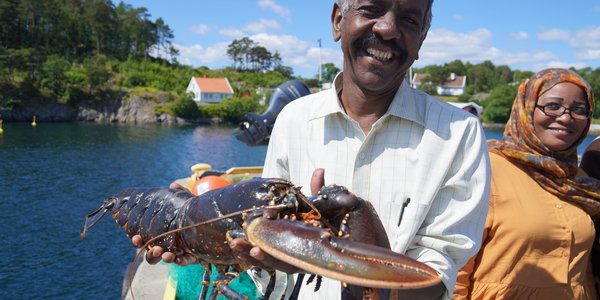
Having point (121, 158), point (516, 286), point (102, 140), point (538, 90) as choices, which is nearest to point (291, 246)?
point (516, 286)

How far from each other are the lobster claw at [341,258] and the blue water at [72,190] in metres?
13.1

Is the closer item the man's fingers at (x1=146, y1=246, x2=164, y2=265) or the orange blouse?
the man's fingers at (x1=146, y1=246, x2=164, y2=265)

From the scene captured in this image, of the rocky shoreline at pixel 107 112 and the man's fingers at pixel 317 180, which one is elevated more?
the man's fingers at pixel 317 180

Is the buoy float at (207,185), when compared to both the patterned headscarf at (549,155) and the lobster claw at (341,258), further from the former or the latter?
the lobster claw at (341,258)

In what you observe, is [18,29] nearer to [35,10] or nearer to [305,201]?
[35,10]

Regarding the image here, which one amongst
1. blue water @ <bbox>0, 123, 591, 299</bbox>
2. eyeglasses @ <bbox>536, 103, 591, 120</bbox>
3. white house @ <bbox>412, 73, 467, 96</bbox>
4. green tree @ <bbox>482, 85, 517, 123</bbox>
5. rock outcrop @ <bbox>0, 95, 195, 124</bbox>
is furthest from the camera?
white house @ <bbox>412, 73, 467, 96</bbox>

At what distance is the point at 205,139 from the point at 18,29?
54054mm

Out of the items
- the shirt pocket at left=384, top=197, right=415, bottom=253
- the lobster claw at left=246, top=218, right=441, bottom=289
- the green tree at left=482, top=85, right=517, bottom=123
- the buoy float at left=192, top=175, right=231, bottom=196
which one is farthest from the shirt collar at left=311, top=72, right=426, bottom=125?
the green tree at left=482, top=85, right=517, bottom=123

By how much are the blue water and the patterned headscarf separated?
12740 millimetres

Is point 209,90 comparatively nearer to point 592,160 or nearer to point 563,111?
point 592,160

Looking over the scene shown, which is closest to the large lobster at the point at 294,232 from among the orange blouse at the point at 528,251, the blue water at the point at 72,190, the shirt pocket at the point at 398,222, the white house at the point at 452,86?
the shirt pocket at the point at 398,222

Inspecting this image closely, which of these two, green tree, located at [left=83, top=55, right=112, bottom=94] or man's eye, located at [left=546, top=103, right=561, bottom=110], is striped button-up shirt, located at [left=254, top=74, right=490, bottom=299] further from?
green tree, located at [left=83, top=55, right=112, bottom=94]

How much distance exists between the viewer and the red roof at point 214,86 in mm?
85375

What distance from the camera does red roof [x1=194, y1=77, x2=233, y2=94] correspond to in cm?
8538
